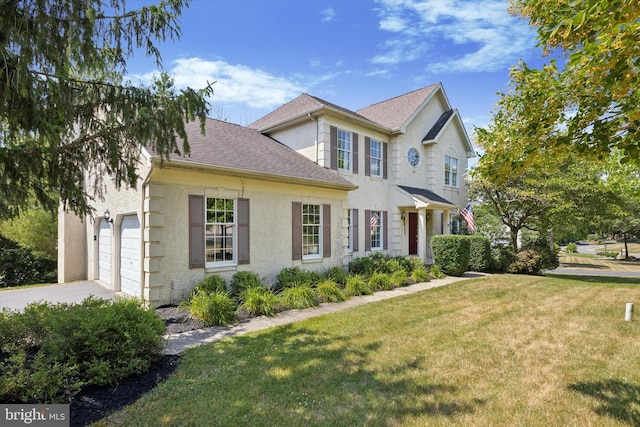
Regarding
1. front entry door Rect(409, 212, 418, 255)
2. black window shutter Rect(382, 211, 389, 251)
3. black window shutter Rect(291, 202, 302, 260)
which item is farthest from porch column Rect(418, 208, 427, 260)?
black window shutter Rect(291, 202, 302, 260)

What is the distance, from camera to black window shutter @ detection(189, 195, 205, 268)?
8648 mm

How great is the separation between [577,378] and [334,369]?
3.40 meters

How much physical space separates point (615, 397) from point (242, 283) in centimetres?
776

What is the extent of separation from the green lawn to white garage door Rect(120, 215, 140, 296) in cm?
450

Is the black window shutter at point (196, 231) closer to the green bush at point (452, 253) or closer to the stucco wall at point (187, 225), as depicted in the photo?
the stucco wall at point (187, 225)

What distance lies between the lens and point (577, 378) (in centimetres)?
456

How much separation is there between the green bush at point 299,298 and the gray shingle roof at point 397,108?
32.9 feet

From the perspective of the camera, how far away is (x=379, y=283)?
11375mm

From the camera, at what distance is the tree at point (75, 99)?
4.04 meters

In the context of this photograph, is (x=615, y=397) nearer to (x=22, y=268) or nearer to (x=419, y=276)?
(x=419, y=276)

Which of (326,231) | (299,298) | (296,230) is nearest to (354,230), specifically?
(326,231)

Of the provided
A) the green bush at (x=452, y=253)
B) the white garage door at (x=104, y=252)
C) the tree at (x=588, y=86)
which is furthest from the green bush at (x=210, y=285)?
the green bush at (x=452, y=253)

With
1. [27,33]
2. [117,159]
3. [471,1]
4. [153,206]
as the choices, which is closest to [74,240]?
[153,206]

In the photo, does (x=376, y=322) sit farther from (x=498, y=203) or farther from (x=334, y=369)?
(x=498, y=203)
